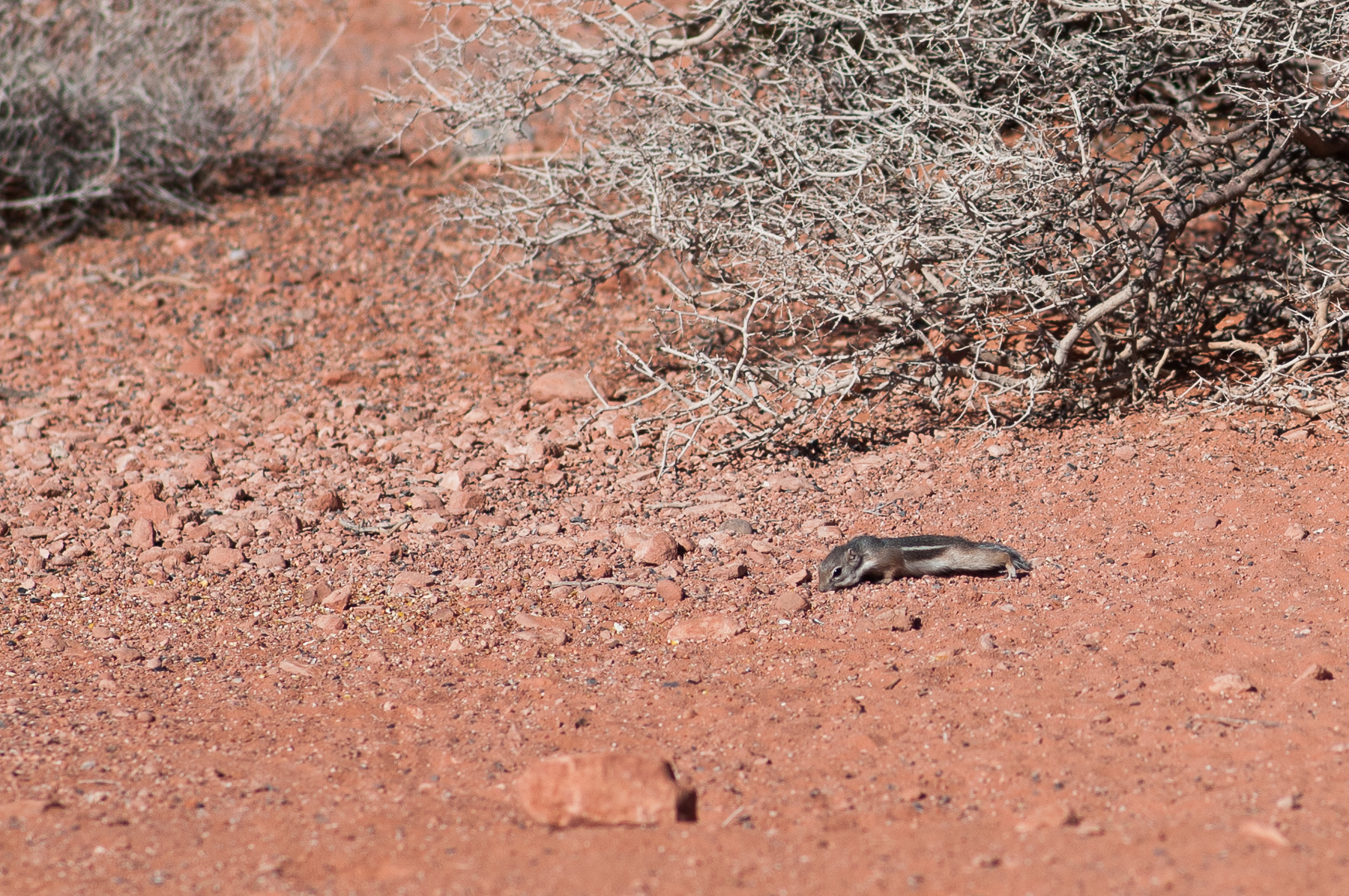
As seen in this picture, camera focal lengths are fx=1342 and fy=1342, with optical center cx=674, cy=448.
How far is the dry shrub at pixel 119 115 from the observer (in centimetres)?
902

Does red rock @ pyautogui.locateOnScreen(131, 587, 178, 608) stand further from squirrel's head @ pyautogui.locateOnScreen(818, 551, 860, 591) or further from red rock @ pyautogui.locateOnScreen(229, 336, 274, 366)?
red rock @ pyautogui.locateOnScreen(229, 336, 274, 366)

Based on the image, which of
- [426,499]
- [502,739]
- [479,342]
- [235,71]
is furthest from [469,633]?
[235,71]

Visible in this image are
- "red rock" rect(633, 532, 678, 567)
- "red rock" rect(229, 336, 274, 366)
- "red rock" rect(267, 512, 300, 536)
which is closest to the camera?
"red rock" rect(633, 532, 678, 567)

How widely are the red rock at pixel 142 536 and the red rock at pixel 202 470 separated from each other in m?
0.55

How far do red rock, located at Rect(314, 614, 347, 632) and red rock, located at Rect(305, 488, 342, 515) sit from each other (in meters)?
1.03

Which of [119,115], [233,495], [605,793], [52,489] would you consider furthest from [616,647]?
[119,115]

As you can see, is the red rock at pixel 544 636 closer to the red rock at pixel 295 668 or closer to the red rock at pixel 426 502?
the red rock at pixel 295 668

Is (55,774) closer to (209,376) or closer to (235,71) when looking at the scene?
(209,376)

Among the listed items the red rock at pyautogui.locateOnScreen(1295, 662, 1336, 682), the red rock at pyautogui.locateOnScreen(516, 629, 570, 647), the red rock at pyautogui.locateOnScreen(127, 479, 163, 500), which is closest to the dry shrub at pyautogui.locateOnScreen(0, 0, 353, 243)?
the red rock at pyautogui.locateOnScreen(127, 479, 163, 500)

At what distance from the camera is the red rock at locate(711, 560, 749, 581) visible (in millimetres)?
4621

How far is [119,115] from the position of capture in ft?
30.5

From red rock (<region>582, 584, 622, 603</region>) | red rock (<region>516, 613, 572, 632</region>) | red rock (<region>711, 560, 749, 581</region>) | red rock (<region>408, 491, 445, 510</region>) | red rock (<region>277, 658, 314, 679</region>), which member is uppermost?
red rock (<region>277, 658, 314, 679</region>)

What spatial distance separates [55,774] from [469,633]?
52.5 inches

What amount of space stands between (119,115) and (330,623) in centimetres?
627
